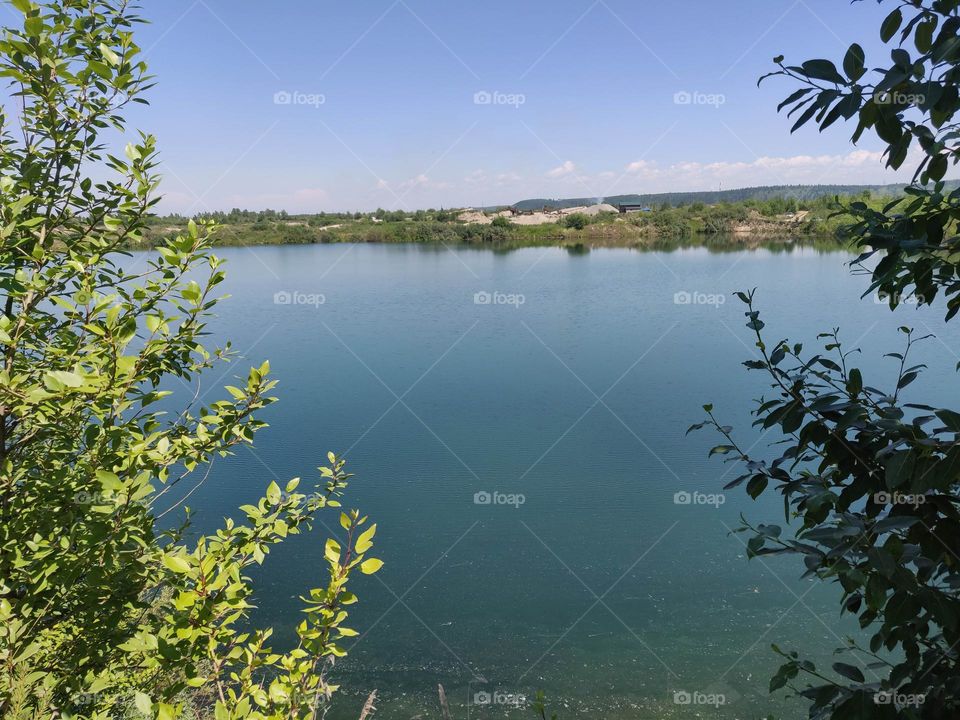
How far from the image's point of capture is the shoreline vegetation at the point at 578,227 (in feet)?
136

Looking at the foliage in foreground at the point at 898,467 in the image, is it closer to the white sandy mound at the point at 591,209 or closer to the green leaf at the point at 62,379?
the green leaf at the point at 62,379

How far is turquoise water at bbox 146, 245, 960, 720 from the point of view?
4996 millimetres

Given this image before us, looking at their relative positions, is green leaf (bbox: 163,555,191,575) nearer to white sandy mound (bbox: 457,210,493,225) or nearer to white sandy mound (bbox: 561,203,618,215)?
white sandy mound (bbox: 457,210,493,225)

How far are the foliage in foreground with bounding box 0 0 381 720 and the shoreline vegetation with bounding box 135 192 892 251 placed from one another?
125ft

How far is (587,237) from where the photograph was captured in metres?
45.6

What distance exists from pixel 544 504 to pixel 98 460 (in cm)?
629

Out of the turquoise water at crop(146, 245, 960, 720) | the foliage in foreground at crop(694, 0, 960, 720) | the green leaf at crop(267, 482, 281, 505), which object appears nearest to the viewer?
the foliage in foreground at crop(694, 0, 960, 720)

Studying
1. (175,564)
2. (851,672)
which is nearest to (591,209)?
(851,672)

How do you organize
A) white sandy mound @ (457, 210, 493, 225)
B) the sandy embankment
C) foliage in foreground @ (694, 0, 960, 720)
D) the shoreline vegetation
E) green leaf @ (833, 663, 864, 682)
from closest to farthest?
foliage in foreground @ (694, 0, 960, 720), green leaf @ (833, 663, 864, 682), the shoreline vegetation, white sandy mound @ (457, 210, 493, 225), the sandy embankment

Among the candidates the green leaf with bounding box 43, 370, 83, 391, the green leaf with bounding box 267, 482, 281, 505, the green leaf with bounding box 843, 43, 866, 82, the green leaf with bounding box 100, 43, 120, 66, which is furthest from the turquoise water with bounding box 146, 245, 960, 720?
the green leaf with bounding box 100, 43, 120, 66

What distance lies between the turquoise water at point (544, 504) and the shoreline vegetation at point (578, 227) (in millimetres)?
26100

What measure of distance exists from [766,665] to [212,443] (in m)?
5.18

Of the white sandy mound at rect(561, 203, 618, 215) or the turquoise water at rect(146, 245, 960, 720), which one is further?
the white sandy mound at rect(561, 203, 618, 215)

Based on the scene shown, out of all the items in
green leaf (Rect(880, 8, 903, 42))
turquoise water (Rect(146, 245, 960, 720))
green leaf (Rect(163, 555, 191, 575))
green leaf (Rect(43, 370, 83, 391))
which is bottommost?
turquoise water (Rect(146, 245, 960, 720))
